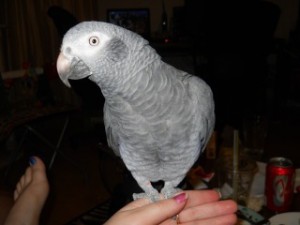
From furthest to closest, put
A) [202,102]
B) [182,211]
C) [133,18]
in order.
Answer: [133,18] < [182,211] < [202,102]

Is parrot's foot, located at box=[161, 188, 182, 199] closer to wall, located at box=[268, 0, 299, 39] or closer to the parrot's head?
the parrot's head

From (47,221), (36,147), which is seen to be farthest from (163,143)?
(36,147)

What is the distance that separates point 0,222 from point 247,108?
7.70 ft

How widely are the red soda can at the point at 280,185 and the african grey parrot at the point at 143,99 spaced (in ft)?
1.24

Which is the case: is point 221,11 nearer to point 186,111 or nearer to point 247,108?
point 247,108

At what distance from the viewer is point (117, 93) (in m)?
0.53

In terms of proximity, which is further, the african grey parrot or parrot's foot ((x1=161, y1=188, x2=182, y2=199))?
parrot's foot ((x1=161, y1=188, x2=182, y2=199))

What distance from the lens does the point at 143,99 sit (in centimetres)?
54

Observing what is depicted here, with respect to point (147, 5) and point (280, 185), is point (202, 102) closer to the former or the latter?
point (280, 185)

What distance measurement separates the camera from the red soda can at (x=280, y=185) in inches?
36.6

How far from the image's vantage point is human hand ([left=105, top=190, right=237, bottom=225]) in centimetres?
63

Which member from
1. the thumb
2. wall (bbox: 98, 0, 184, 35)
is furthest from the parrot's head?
wall (bbox: 98, 0, 184, 35)

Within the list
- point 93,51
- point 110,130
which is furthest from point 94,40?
point 110,130

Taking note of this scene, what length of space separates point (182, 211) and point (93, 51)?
19.1 inches
